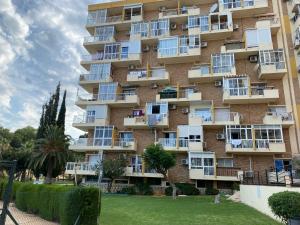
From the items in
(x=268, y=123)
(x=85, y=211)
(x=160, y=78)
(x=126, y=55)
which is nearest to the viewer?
(x=85, y=211)

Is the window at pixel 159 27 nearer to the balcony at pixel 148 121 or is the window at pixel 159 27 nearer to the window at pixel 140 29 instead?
the window at pixel 140 29

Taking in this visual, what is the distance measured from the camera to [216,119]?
2856cm

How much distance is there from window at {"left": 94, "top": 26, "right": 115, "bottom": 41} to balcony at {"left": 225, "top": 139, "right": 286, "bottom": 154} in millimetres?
20946

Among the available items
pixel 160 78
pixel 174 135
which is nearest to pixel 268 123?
pixel 174 135

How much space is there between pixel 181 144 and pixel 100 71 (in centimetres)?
1424

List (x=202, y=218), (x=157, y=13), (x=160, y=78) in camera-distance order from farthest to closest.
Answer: (x=157, y=13)
(x=160, y=78)
(x=202, y=218)

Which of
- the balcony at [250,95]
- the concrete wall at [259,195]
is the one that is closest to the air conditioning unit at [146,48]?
the balcony at [250,95]

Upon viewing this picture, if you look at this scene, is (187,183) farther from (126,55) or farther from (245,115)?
(126,55)

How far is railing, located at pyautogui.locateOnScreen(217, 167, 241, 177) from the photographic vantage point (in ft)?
84.8

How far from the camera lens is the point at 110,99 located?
1264 inches

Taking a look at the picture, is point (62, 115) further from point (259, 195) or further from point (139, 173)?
point (259, 195)

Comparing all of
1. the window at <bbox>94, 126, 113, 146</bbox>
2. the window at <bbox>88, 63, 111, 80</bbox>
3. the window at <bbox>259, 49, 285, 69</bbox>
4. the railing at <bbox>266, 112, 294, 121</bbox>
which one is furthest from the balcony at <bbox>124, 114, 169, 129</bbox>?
the window at <bbox>259, 49, 285, 69</bbox>

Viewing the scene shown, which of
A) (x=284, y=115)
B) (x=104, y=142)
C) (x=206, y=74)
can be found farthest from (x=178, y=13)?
(x=104, y=142)

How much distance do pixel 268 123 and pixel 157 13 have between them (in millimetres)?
20569
